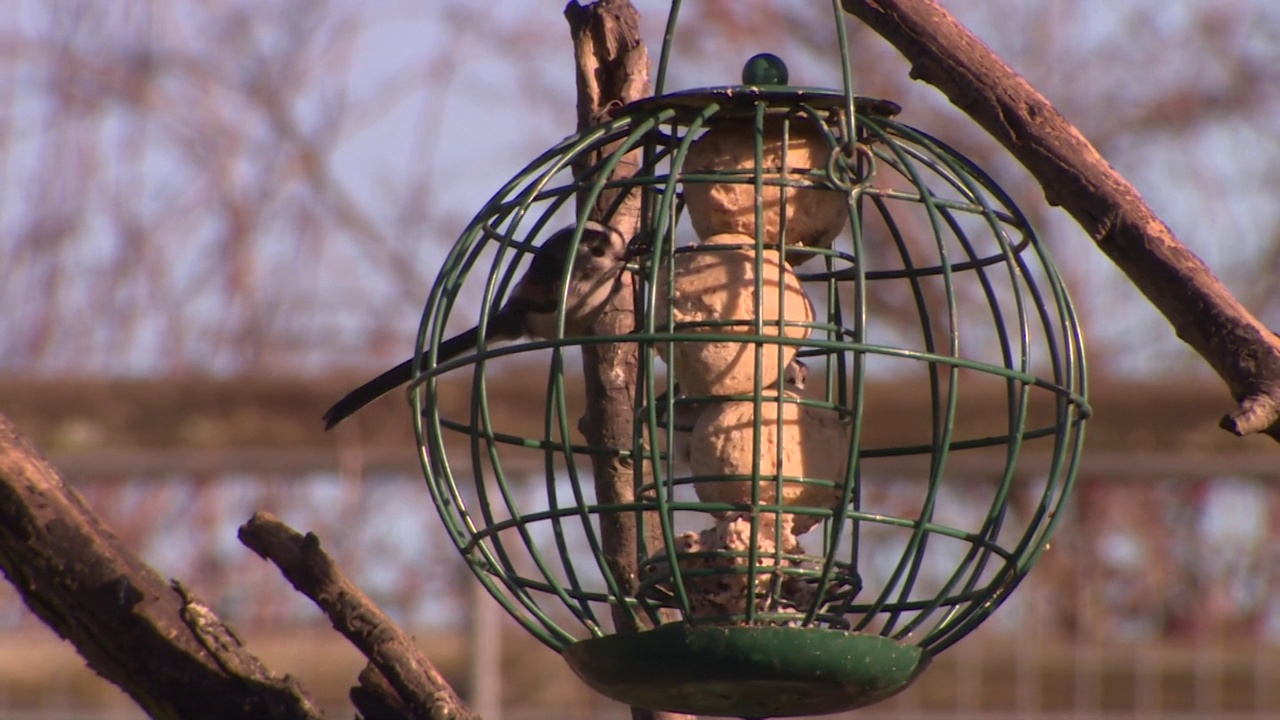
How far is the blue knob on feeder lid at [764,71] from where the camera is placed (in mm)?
2127

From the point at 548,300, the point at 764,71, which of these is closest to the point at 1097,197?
the point at 764,71

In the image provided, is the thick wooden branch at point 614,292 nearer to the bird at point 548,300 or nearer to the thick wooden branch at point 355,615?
the bird at point 548,300

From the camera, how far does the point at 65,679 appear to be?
4941 millimetres

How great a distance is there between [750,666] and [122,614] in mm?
Answer: 1011

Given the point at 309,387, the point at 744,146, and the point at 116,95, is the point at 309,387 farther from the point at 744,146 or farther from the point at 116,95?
the point at 116,95

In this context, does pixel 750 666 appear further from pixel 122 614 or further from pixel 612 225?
pixel 612 225

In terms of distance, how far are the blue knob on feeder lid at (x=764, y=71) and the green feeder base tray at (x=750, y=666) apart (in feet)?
2.22

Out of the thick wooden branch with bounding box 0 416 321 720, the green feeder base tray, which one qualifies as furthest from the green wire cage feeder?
the thick wooden branch with bounding box 0 416 321 720

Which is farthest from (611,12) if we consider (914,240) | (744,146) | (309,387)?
(914,240)

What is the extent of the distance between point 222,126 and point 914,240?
140 inches

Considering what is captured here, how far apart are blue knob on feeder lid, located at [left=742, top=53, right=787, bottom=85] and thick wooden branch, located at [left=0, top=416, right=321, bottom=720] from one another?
1088mm

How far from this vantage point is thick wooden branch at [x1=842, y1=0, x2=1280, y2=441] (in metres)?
2.14

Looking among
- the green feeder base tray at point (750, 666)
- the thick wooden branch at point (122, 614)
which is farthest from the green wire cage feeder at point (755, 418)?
the thick wooden branch at point (122, 614)

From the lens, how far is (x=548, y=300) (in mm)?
3705
